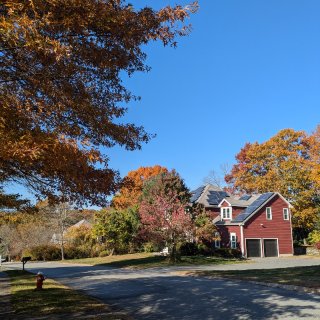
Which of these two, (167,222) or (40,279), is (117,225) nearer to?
(167,222)

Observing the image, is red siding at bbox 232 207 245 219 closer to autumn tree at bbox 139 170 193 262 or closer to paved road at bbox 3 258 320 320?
autumn tree at bbox 139 170 193 262

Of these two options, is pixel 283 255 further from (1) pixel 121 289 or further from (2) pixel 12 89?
(2) pixel 12 89

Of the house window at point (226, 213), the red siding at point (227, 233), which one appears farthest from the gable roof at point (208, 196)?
the red siding at point (227, 233)

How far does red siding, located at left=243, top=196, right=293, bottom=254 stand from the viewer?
44156 millimetres

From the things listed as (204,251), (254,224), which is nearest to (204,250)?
(204,251)

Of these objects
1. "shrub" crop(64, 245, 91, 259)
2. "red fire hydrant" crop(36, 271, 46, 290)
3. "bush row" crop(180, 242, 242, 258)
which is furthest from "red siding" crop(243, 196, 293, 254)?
"red fire hydrant" crop(36, 271, 46, 290)

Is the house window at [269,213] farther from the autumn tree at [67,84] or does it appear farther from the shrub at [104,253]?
the autumn tree at [67,84]

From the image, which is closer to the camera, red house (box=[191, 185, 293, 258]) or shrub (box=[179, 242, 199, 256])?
shrub (box=[179, 242, 199, 256])

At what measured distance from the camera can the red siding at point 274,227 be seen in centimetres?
4416

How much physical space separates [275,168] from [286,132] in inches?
213

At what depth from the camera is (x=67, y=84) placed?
7.00m

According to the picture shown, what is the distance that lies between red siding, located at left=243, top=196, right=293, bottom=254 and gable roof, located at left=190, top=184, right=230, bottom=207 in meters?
4.84

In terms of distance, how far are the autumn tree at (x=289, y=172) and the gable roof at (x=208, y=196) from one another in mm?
8866

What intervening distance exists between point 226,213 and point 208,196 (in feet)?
11.1
